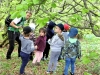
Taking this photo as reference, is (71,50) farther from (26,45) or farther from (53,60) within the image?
(26,45)

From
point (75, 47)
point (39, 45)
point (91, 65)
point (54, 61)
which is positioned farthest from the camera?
point (91, 65)

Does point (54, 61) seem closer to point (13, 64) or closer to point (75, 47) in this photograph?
point (75, 47)

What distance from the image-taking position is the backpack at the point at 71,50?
21.4ft

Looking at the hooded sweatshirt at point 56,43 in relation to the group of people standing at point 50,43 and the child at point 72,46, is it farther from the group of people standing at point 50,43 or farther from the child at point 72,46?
the child at point 72,46

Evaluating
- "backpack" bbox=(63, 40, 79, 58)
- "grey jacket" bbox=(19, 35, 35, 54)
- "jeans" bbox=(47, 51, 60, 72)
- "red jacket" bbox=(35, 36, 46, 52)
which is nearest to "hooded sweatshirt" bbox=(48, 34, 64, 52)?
"jeans" bbox=(47, 51, 60, 72)

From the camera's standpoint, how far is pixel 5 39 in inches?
432

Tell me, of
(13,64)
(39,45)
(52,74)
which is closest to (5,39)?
(13,64)

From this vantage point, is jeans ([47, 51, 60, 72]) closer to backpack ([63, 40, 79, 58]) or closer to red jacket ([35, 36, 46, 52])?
backpack ([63, 40, 79, 58])

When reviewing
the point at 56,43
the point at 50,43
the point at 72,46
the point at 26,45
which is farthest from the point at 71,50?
the point at 26,45

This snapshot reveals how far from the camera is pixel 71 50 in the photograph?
259 inches

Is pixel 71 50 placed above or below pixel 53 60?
above

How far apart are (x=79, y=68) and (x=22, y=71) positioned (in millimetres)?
2354

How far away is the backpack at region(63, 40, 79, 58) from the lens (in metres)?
6.51

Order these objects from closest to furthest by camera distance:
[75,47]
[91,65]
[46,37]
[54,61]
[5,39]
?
[75,47] → [54,61] → [46,37] → [91,65] → [5,39]
